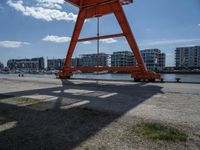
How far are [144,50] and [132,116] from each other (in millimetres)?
109284

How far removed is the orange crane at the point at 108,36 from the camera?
17.1 meters

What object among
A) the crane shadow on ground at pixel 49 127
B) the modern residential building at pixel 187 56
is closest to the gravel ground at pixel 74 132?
the crane shadow on ground at pixel 49 127

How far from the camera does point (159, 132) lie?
394cm

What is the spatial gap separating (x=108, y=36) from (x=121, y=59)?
102388 mm

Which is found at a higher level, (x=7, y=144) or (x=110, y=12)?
(x=110, y=12)

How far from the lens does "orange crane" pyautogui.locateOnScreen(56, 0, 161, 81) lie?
56.1 feet

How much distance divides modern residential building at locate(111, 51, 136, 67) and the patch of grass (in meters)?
115

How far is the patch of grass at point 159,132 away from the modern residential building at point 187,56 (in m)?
119

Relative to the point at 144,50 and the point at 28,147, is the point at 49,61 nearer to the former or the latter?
the point at 144,50

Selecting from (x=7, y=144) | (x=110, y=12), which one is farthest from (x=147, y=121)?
(x=110, y=12)

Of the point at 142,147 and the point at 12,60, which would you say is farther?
the point at 12,60

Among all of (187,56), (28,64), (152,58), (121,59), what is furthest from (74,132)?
(28,64)

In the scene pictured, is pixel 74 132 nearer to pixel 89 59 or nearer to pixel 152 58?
pixel 152 58

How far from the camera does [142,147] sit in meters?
3.28
